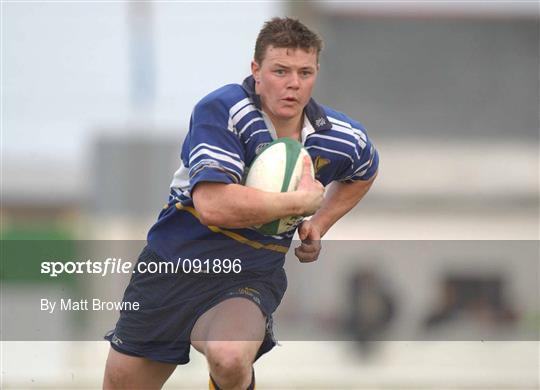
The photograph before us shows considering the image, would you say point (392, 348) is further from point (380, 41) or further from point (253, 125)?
point (380, 41)

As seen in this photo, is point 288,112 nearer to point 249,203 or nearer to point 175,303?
point 249,203

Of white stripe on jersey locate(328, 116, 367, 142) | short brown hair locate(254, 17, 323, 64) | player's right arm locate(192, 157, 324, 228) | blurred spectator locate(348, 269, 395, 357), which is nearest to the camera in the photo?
player's right arm locate(192, 157, 324, 228)

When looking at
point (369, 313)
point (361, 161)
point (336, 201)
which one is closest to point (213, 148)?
point (361, 161)

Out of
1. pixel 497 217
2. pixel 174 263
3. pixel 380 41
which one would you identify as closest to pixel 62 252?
pixel 174 263

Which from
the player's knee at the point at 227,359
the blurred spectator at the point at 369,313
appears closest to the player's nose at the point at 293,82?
the player's knee at the point at 227,359

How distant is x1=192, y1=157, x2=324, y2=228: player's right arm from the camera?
509 cm

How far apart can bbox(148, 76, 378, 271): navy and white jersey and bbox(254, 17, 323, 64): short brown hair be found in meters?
0.22

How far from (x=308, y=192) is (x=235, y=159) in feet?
1.27

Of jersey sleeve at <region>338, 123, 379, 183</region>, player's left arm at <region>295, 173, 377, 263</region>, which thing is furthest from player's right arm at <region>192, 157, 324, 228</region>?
player's left arm at <region>295, 173, 377, 263</region>

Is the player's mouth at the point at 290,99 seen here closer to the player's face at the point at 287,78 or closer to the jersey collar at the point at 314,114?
the player's face at the point at 287,78

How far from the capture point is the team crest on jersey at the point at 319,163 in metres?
5.57

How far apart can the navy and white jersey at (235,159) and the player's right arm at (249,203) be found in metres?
0.07

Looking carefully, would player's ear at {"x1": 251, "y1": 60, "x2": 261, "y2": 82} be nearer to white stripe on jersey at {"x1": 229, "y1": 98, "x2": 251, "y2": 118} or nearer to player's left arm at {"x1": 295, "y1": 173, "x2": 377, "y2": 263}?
white stripe on jersey at {"x1": 229, "y1": 98, "x2": 251, "y2": 118}

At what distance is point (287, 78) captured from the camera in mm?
5266
